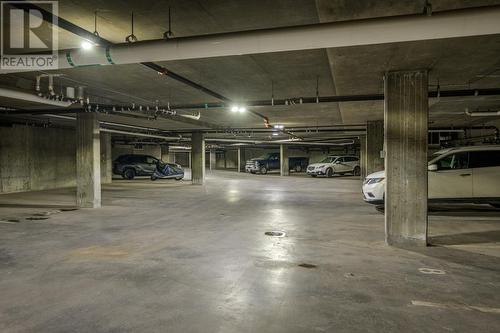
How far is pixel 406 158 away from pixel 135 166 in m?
17.2

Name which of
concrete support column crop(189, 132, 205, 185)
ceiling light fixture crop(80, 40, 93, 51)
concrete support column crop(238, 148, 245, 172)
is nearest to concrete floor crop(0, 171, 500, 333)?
ceiling light fixture crop(80, 40, 93, 51)

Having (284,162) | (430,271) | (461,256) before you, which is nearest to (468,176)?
(461,256)

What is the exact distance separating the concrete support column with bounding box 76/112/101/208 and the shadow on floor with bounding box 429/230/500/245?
8475 millimetres

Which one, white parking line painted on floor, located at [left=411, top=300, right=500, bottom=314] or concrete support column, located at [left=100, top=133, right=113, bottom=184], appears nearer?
white parking line painted on floor, located at [left=411, top=300, right=500, bottom=314]

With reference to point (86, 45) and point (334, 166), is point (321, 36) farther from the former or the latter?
point (334, 166)

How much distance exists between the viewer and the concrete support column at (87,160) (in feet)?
30.8

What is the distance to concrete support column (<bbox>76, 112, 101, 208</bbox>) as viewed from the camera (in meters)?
9.39

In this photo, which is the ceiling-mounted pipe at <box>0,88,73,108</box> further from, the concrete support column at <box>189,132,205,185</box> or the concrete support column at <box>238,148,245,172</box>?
the concrete support column at <box>238,148,245,172</box>

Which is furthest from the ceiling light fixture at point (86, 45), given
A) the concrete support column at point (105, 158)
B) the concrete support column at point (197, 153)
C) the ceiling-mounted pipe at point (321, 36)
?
the concrete support column at point (105, 158)

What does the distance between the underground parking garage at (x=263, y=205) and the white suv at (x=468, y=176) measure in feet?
0.11

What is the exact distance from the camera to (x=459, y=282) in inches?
147

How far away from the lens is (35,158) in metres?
13.8

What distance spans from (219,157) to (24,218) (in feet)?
108

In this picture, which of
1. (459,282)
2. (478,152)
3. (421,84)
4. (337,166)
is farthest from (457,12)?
(337,166)
